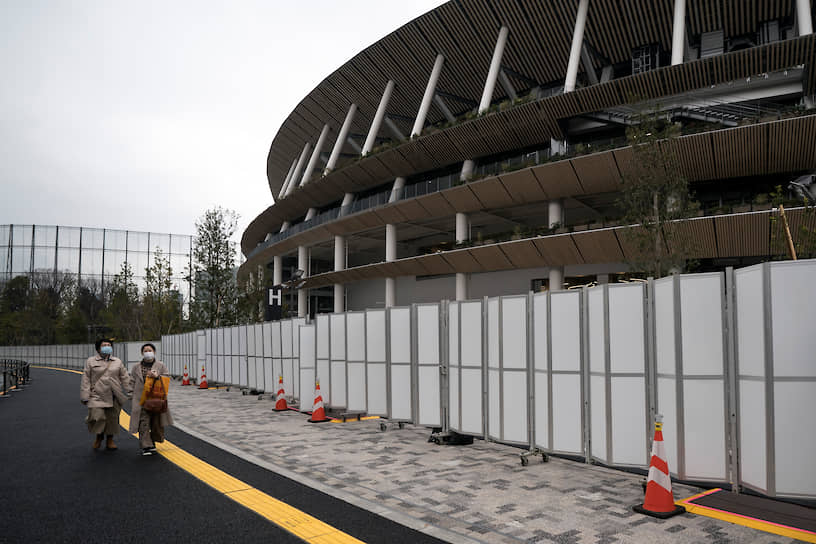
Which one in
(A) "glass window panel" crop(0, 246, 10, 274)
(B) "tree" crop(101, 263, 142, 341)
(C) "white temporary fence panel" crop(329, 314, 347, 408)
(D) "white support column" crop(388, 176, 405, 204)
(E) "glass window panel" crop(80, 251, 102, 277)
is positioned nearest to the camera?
(C) "white temporary fence panel" crop(329, 314, 347, 408)

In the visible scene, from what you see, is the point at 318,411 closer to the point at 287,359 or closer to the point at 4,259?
the point at 287,359

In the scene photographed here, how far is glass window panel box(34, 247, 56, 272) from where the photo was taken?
258 ft

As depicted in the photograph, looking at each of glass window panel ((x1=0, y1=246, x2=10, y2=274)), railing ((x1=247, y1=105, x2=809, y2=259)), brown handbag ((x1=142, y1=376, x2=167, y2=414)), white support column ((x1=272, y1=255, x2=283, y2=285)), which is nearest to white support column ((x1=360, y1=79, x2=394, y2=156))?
railing ((x1=247, y1=105, x2=809, y2=259))

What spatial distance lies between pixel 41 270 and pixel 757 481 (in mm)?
90010

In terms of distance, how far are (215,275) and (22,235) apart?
59.7 metres

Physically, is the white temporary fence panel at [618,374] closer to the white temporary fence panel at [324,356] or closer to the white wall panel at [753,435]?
the white wall panel at [753,435]

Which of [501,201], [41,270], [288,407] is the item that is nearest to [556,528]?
[288,407]

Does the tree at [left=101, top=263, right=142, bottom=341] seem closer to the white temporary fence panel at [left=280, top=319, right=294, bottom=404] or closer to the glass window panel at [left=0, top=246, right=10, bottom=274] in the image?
the glass window panel at [left=0, top=246, right=10, bottom=274]

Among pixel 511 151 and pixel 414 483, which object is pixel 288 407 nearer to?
pixel 414 483

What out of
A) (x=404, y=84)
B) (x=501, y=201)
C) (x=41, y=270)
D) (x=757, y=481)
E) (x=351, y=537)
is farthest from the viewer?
(x=41, y=270)

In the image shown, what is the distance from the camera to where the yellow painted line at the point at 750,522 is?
5.24m

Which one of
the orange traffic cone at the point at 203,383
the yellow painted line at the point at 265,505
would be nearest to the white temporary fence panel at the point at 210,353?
the orange traffic cone at the point at 203,383

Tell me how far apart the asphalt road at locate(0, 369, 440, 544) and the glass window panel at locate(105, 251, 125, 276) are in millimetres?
79137

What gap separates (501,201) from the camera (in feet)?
110
